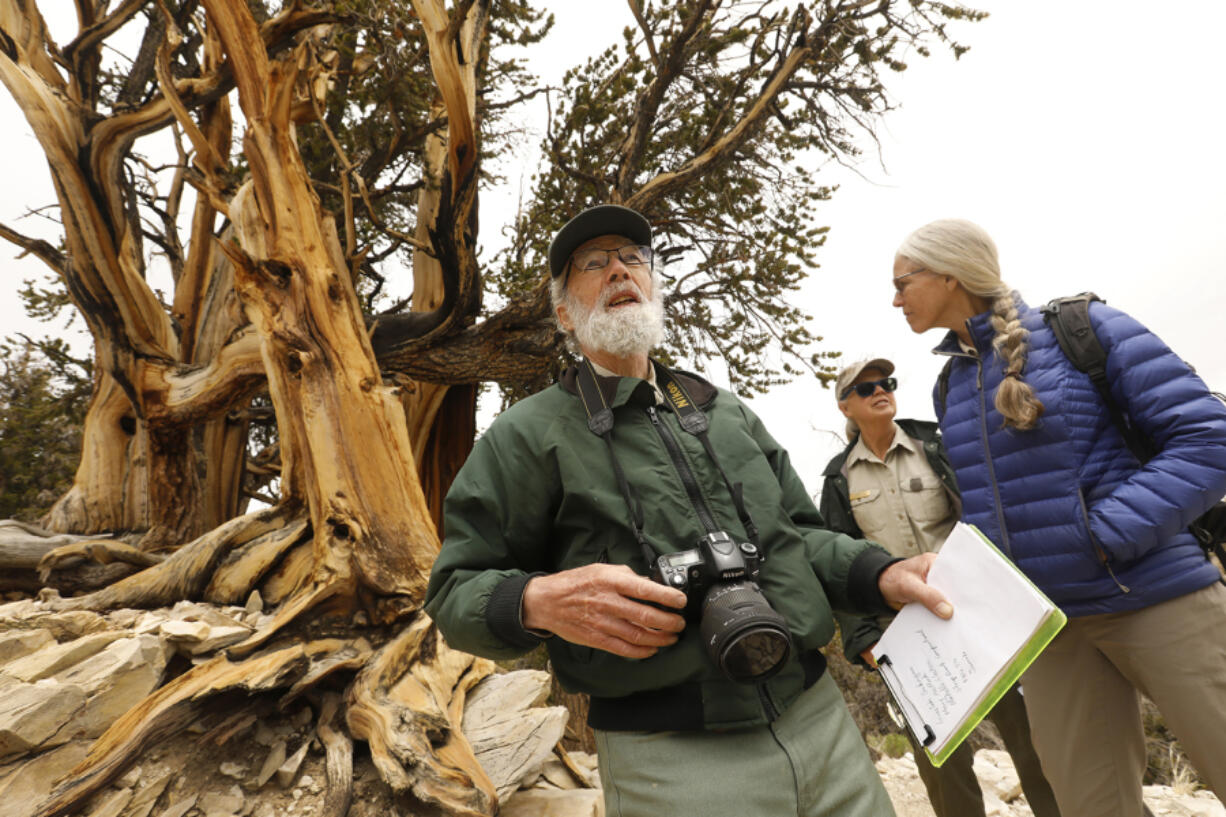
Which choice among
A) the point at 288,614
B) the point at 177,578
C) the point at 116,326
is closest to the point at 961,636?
the point at 288,614

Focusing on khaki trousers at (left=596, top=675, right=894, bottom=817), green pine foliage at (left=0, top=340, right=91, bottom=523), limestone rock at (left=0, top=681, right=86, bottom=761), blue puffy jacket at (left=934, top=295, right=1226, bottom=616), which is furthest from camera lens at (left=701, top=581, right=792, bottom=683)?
green pine foliage at (left=0, top=340, right=91, bottom=523)

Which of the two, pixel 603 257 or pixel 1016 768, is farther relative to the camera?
pixel 1016 768

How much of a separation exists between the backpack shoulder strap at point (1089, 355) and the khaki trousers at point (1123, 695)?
0.44 m

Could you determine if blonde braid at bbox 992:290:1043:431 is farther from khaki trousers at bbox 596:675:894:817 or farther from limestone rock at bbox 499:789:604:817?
limestone rock at bbox 499:789:604:817

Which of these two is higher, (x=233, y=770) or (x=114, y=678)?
(x=114, y=678)

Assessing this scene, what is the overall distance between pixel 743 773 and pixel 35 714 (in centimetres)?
265

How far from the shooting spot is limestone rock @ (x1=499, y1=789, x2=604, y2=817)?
2.43 metres

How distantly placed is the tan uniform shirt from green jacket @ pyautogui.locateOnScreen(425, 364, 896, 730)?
1.45 metres

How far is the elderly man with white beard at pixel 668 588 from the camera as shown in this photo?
1102 millimetres

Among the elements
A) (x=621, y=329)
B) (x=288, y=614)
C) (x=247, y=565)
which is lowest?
(x=288, y=614)

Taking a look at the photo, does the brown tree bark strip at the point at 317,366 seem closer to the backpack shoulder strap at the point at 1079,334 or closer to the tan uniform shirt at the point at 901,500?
the tan uniform shirt at the point at 901,500

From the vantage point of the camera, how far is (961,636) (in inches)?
44.6

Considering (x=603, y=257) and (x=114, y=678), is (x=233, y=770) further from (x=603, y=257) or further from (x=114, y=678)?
(x=603, y=257)

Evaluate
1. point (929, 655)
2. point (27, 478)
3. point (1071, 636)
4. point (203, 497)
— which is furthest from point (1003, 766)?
point (27, 478)
